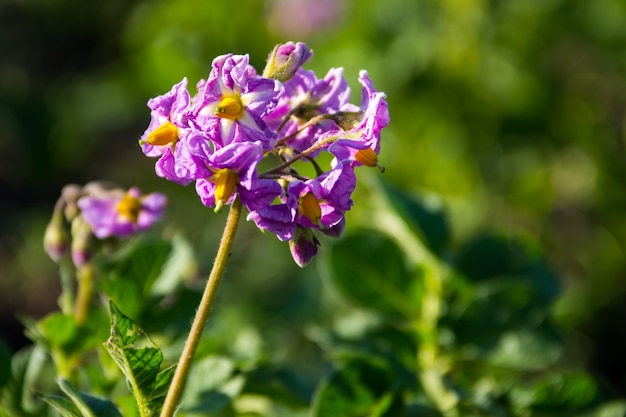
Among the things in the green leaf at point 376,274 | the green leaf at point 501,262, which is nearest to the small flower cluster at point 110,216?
the green leaf at point 376,274

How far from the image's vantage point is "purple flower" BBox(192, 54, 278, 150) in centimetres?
100

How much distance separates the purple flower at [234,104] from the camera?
39.2 inches

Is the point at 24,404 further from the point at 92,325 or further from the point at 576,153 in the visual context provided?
the point at 576,153

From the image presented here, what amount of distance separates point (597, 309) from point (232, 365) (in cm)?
208

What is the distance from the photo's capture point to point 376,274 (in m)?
1.52

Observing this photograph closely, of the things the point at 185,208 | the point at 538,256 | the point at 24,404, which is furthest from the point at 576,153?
the point at 24,404

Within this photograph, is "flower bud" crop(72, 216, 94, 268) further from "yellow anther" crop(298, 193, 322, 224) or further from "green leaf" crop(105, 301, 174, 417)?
"yellow anther" crop(298, 193, 322, 224)

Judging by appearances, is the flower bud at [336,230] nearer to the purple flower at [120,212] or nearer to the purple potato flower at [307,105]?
the purple potato flower at [307,105]

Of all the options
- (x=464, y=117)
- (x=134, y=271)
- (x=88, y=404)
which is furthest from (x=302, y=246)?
(x=464, y=117)

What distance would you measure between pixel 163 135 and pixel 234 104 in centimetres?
11

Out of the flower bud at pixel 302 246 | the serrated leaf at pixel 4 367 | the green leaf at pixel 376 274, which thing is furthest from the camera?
the green leaf at pixel 376 274

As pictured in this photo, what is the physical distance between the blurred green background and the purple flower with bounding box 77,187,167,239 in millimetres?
1165

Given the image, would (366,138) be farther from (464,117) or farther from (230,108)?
(464,117)

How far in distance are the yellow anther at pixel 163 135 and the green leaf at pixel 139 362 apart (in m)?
0.20
